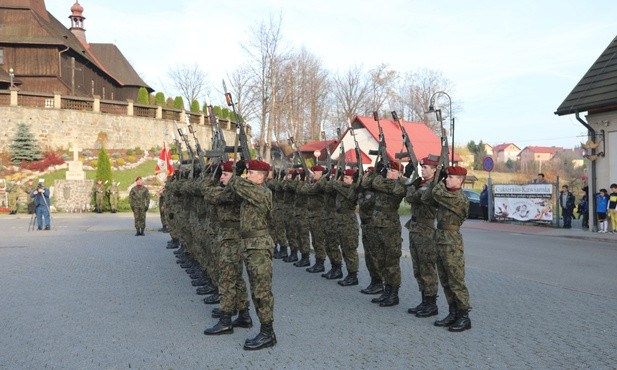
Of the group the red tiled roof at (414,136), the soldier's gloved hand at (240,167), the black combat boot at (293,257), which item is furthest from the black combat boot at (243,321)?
the red tiled roof at (414,136)

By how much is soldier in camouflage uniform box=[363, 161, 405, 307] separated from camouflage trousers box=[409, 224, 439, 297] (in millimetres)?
580

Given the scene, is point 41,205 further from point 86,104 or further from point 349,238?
point 86,104

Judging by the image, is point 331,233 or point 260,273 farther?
point 331,233

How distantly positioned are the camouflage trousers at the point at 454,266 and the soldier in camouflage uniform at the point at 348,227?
2622 mm

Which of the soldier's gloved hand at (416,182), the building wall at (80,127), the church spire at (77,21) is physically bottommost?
the soldier's gloved hand at (416,182)

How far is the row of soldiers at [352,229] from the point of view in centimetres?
625

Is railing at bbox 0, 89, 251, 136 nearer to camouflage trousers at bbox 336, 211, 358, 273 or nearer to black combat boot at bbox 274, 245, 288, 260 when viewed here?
black combat boot at bbox 274, 245, 288, 260

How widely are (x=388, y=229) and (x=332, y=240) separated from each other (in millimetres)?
1799

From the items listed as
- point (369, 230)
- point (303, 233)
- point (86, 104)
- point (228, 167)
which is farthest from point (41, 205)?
point (86, 104)

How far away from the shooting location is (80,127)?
37.5 metres

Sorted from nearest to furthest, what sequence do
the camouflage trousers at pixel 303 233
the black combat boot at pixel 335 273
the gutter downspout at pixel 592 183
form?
the black combat boot at pixel 335 273, the camouflage trousers at pixel 303 233, the gutter downspout at pixel 592 183

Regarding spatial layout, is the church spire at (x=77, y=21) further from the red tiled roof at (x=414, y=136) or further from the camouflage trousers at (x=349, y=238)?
the camouflage trousers at (x=349, y=238)

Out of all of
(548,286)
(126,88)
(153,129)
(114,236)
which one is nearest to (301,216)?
(548,286)

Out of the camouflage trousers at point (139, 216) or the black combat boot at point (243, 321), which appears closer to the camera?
the black combat boot at point (243, 321)
